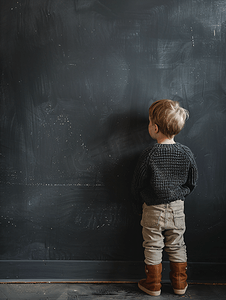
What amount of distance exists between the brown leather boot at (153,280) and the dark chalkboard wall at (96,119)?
0.16 metres

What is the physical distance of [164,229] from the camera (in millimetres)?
1471

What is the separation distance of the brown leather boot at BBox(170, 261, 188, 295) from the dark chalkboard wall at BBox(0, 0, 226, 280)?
190 millimetres

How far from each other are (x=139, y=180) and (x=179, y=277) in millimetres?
668

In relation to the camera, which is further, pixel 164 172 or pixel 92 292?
pixel 92 292

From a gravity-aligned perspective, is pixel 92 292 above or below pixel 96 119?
below

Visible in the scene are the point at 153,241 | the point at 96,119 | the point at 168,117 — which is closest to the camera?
the point at 168,117

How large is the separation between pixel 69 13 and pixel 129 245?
5.25ft

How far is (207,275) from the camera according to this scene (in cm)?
168

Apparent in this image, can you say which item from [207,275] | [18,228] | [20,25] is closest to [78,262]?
[18,228]

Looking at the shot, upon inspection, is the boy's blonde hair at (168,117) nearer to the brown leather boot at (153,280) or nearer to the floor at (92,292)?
the brown leather boot at (153,280)

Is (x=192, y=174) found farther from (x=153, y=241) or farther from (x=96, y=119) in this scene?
(x=96, y=119)

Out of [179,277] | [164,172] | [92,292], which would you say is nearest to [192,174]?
[164,172]

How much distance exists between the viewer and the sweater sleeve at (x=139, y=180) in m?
1.43

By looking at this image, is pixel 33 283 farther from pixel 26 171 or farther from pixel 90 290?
pixel 26 171
